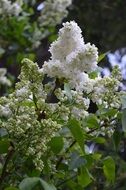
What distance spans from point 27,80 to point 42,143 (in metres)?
0.16

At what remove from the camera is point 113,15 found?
238 inches

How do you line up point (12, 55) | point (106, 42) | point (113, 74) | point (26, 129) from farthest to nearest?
point (106, 42) < point (12, 55) < point (113, 74) < point (26, 129)

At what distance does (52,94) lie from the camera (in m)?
1.46

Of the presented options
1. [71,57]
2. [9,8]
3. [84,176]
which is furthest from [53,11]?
[71,57]

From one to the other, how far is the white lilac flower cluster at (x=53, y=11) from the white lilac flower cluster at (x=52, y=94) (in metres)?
2.44

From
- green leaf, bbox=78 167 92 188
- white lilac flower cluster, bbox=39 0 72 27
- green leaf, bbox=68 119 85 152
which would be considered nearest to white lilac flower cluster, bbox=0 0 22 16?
white lilac flower cluster, bbox=39 0 72 27

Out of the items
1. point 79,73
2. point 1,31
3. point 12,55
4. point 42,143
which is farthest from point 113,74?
point 12,55

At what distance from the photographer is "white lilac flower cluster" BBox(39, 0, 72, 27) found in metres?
3.84

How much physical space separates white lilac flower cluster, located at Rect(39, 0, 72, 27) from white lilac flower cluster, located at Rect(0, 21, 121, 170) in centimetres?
244

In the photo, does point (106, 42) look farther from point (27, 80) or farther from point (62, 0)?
point (27, 80)

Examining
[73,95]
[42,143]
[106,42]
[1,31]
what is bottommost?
[42,143]

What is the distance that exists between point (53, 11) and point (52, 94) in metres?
2.49

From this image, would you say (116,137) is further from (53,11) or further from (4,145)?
(53,11)

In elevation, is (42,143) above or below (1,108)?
below
